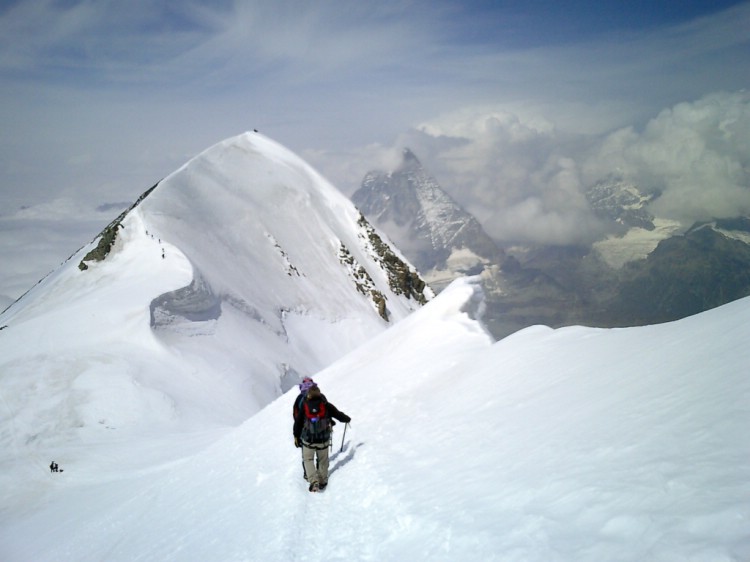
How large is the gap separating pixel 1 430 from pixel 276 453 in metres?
16.0

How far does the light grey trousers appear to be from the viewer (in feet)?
30.8

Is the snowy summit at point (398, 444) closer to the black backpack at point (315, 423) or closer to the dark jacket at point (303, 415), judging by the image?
the black backpack at point (315, 423)

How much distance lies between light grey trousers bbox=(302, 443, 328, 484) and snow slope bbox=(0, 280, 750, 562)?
1.10ft

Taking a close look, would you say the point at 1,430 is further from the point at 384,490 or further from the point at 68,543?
the point at 384,490

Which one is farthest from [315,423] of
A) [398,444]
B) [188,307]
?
[188,307]

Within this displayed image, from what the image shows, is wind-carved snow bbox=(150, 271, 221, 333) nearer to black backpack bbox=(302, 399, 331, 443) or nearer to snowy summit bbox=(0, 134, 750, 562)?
snowy summit bbox=(0, 134, 750, 562)

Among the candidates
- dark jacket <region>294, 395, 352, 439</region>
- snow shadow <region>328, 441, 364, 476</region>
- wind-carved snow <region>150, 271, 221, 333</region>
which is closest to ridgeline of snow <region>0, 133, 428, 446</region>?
wind-carved snow <region>150, 271, 221, 333</region>

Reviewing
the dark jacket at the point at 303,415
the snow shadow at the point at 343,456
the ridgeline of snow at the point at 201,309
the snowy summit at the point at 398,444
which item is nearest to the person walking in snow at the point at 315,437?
the dark jacket at the point at 303,415

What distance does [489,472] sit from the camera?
7230mm

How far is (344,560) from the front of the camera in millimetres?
6672

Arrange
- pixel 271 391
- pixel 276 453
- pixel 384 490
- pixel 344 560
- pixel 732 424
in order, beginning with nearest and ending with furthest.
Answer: pixel 732 424
pixel 344 560
pixel 384 490
pixel 276 453
pixel 271 391

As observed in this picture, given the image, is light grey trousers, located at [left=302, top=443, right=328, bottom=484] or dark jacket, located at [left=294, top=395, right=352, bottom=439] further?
dark jacket, located at [left=294, top=395, right=352, bottom=439]

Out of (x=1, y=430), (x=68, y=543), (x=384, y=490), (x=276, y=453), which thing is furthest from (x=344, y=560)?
(x=1, y=430)

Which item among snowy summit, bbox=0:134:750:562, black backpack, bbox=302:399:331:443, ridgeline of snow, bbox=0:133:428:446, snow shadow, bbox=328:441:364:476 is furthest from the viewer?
ridgeline of snow, bbox=0:133:428:446
